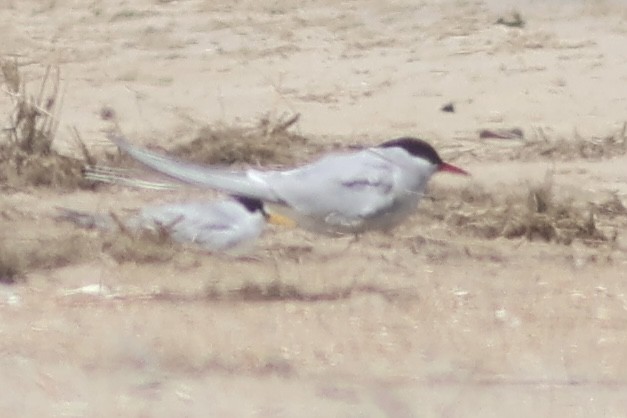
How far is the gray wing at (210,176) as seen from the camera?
5.62 metres

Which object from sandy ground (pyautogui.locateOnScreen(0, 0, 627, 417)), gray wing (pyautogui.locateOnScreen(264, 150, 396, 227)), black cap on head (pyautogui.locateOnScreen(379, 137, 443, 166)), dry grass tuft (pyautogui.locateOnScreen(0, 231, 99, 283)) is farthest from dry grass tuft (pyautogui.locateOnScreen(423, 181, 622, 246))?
dry grass tuft (pyautogui.locateOnScreen(0, 231, 99, 283))

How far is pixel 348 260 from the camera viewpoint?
5.60 m

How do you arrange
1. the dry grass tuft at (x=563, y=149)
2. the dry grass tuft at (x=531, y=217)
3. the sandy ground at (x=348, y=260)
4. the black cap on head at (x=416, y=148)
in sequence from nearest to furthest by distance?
the sandy ground at (x=348, y=260) < the dry grass tuft at (x=531, y=217) < the black cap on head at (x=416, y=148) < the dry grass tuft at (x=563, y=149)

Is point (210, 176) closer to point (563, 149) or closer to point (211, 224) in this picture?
point (211, 224)

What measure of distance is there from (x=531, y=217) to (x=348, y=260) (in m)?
0.77

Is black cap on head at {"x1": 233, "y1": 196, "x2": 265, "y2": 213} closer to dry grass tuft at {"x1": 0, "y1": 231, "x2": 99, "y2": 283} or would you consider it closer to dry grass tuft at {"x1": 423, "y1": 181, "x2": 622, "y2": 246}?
dry grass tuft at {"x1": 0, "y1": 231, "x2": 99, "y2": 283}

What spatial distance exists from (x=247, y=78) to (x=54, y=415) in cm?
463

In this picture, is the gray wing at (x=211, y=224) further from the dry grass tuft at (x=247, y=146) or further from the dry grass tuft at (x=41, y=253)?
the dry grass tuft at (x=247, y=146)

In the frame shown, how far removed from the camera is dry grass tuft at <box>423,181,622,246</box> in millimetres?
5961

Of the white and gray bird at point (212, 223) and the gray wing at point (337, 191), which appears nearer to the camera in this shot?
the white and gray bird at point (212, 223)

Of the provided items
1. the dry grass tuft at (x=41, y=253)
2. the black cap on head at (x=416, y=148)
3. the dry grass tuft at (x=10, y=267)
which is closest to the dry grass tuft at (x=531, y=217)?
the black cap on head at (x=416, y=148)

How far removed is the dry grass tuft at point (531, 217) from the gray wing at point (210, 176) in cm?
83

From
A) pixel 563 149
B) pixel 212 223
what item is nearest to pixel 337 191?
pixel 212 223

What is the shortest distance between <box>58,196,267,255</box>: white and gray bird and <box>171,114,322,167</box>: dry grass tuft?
124cm
